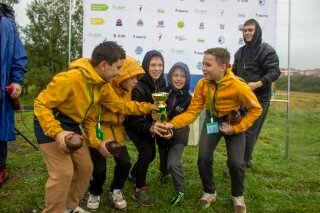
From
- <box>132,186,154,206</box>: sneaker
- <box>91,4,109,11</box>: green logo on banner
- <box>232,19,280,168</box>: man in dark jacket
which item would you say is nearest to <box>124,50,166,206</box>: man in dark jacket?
<box>132,186,154,206</box>: sneaker

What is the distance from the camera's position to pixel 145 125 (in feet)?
12.3

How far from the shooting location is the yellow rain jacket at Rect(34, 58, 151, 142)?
2.87 meters

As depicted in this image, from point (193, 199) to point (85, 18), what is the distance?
366 centimetres

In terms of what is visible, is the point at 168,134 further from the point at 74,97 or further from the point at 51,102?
the point at 51,102

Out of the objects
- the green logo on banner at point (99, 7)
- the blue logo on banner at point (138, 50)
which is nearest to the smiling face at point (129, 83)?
the blue logo on banner at point (138, 50)

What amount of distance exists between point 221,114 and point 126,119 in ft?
3.32

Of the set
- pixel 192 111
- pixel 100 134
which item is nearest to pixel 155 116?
pixel 192 111

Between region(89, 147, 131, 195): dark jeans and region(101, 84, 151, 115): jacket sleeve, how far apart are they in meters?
0.42

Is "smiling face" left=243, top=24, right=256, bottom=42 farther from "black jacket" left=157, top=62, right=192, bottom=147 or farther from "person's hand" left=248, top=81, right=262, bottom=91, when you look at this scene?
"black jacket" left=157, top=62, right=192, bottom=147

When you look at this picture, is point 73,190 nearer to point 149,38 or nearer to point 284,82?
point 149,38

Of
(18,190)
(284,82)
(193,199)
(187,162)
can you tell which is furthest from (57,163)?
(284,82)

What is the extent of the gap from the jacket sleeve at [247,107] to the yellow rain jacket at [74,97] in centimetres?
127

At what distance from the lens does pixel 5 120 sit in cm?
410

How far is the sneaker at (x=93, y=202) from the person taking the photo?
362 cm
